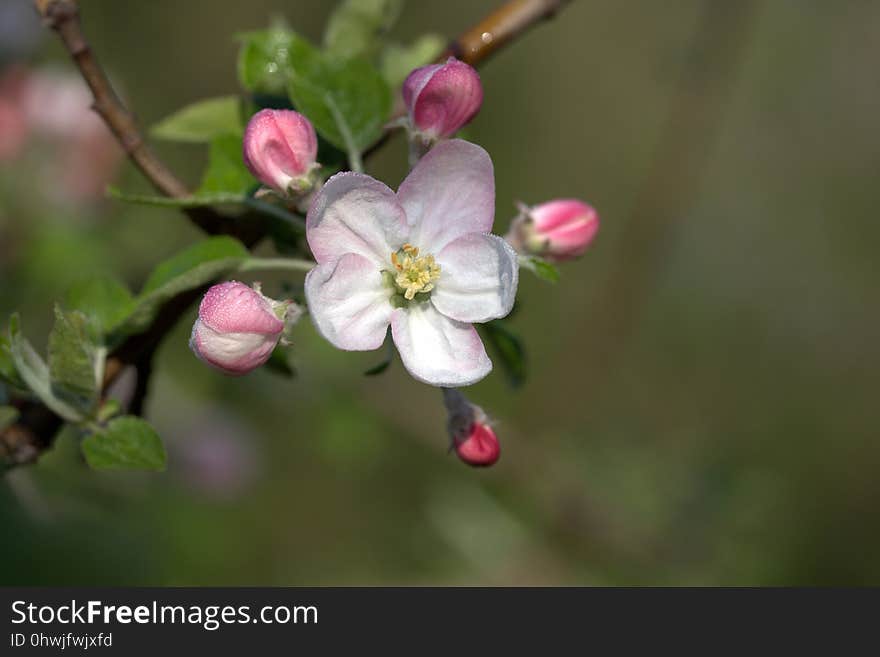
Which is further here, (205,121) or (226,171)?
(205,121)

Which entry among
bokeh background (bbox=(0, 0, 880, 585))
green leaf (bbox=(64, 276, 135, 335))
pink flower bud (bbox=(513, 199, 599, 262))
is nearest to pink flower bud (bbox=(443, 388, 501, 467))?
pink flower bud (bbox=(513, 199, 599, 262))

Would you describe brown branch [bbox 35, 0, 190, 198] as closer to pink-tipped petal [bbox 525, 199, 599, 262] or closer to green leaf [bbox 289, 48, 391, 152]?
green leaf [bbox 289, 48, 391, 152]

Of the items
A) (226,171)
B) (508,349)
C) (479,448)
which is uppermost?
(226,171)

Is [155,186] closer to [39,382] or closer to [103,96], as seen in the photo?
[103,96]

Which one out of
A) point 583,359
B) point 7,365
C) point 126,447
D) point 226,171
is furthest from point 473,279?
point 583,359

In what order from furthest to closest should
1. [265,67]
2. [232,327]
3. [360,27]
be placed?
[360,27] < [265,67] < [232,327]

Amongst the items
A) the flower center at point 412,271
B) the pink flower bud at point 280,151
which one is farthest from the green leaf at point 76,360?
the flower center at point 412,271
